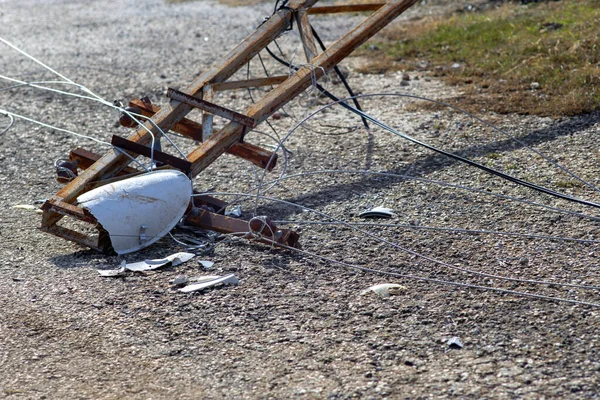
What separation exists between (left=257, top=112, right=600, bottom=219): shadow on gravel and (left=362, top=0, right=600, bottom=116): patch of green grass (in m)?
0.26

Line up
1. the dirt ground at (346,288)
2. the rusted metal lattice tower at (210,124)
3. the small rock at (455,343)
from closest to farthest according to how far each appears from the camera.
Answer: the dirt ground at (346,288)
the small rock at (455,343)
the rusted metal lattice tower at (210,124)

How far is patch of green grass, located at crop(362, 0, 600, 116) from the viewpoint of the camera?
5789 mm

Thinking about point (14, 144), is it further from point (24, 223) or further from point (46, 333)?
point (46, 333)

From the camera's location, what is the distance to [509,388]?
254 centimetres

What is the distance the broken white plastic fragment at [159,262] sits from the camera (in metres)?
3.56

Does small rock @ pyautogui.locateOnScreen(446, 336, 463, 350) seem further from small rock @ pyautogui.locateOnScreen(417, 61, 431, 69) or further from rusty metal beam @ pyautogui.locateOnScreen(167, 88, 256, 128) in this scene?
small rock @ pyautogui.locateOnScreen(417, 61, 431, 69)

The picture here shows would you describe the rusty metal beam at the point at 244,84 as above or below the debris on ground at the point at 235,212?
above

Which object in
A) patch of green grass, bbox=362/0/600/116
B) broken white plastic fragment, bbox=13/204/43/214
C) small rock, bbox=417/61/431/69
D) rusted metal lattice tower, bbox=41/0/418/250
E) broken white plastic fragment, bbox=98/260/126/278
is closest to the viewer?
broken white plastic fragment, bbox=98/260/126/278

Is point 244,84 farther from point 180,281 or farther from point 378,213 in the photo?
point 180,281

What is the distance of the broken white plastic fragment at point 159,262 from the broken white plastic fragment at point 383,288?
3.01 feet

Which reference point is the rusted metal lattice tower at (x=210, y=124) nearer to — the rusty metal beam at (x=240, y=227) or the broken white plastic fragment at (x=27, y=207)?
the rusty metal beam at (x=240, y=227)

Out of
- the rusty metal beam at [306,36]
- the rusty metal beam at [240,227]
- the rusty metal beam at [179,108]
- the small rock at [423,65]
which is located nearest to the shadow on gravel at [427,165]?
the rusty metal beam at [240,227]

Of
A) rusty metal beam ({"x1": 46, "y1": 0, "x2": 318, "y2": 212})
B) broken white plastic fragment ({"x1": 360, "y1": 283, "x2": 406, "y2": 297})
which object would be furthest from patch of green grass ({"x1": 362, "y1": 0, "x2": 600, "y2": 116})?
broken white plastic fragment ({"x1": 360, "y1": 283, "x2": 406, "y2": 297})

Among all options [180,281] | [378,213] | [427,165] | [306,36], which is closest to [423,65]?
[427,165]
